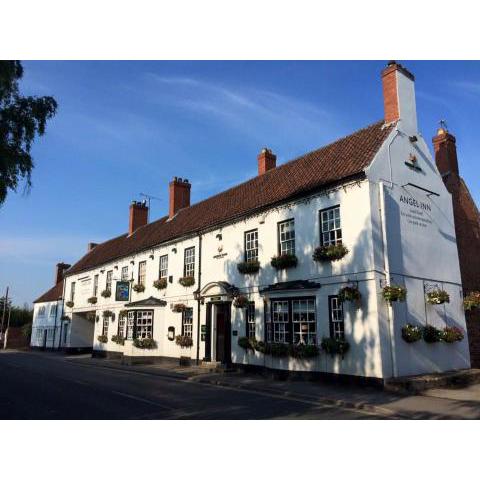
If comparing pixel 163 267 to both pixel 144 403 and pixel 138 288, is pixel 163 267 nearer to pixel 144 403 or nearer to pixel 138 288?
pixel 138 288

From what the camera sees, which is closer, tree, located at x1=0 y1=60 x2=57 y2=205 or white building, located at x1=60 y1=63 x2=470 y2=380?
tree, located at x1=0 y1=60 x2=57 y2=205

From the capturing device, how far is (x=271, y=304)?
55.5 feet

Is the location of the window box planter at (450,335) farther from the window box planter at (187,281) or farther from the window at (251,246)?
the window box planter at (187,281)

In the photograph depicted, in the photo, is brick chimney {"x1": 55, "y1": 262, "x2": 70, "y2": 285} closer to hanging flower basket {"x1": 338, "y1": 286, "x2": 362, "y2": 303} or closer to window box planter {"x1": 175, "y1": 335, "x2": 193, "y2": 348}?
window box planter {"x1": 175, "y1": 335, "x2": 193, "y2": 348}

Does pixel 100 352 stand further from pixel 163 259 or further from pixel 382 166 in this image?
pixel 382 166

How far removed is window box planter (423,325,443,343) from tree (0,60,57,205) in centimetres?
1279

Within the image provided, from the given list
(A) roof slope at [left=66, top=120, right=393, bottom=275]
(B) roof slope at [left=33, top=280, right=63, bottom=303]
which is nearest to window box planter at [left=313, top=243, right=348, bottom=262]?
(A) roof slope at [left=66, top=120, right=393, bottom=275]

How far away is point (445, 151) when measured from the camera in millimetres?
19844

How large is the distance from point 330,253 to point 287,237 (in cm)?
270

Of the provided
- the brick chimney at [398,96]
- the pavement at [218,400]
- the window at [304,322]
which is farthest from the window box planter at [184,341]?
the brick chimney at [398,96]

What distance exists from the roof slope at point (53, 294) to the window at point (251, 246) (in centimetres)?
2795

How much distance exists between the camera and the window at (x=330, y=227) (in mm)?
15078

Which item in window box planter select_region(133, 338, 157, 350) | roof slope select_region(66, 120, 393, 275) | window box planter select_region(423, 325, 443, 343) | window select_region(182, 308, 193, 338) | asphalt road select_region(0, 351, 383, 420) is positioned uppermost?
roof slope select_region(66, 120, 393, 275)

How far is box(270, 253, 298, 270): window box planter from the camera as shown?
1614cm
